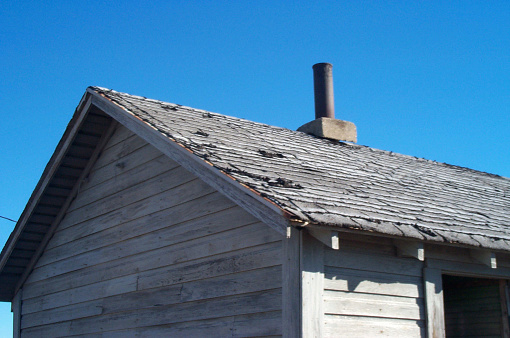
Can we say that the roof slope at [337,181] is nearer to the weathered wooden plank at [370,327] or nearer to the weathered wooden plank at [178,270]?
the weathered wooden plank at [178,270]

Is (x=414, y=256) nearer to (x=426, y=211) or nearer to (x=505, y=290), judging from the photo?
(x=426, y=211)

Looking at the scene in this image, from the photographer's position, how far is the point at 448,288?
9992 mm

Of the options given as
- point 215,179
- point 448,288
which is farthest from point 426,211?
point 448,288

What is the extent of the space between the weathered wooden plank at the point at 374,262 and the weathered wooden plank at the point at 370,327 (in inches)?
19.8

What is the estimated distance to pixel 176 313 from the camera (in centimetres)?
723

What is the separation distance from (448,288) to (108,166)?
562cm

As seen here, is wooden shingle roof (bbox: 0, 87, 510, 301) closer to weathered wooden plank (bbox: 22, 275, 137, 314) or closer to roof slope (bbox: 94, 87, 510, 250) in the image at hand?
roof slope (bbox: 94, 87, 510, 250)

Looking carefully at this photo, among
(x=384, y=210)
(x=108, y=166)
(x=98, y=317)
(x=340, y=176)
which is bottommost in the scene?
(x=98, y=317)

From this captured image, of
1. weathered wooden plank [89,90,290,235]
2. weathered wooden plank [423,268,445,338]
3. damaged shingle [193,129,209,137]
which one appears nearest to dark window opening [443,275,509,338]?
weathered wooden plank [423,268,445,338]

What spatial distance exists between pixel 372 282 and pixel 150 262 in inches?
115

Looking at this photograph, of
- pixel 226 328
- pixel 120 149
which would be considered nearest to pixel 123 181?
pixel 120 149

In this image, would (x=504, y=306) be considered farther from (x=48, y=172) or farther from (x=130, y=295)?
(x=48, y=172)

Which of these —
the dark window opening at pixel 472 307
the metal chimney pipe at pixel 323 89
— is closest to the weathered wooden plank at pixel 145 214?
the dark window opening at pixel 472 307

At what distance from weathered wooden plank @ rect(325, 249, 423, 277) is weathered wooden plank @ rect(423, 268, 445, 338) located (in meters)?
0.14
